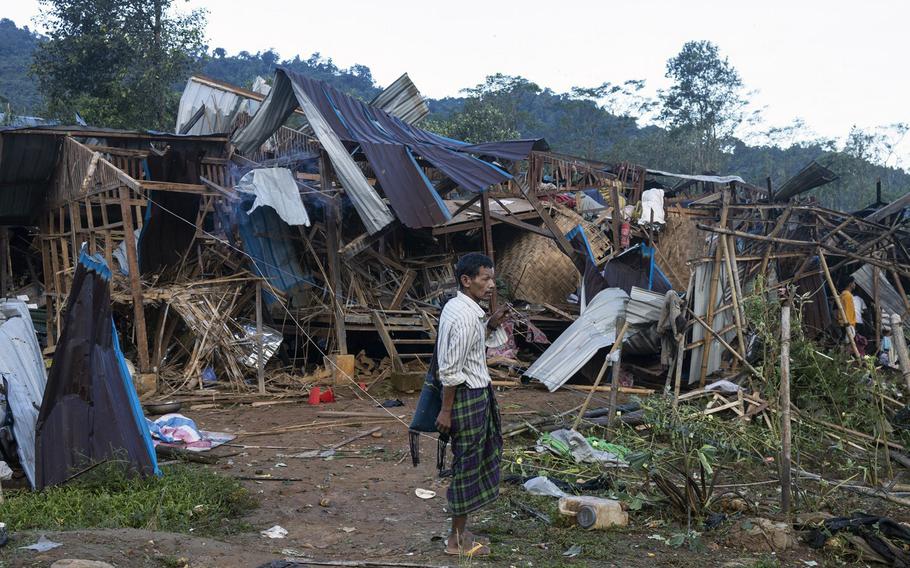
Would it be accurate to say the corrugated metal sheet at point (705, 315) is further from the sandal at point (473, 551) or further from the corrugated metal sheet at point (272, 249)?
the sandal at point (473, 551)

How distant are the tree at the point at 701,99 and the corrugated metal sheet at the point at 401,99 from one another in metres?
25.9

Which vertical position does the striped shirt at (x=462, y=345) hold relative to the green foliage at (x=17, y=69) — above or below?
below

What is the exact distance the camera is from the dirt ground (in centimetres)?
408

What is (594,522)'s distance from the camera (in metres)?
4.94

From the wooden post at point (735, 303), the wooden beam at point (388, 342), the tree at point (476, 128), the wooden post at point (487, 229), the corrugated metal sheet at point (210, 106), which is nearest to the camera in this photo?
the wooden post at point (735, 303)

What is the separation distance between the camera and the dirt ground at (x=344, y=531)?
408cm

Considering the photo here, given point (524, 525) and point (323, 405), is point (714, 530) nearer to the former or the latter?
point (524, 525)

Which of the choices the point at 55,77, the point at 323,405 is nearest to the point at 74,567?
the point at 323,405

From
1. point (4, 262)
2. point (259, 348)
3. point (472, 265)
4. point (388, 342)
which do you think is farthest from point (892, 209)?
point (4, 262)

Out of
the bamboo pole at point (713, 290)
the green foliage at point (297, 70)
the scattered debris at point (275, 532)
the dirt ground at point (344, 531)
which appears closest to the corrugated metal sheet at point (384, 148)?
the bamboo pole at point (713, 290)

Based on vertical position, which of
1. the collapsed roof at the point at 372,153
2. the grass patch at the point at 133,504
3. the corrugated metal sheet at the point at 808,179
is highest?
the collapsed roof at the point at 372,153

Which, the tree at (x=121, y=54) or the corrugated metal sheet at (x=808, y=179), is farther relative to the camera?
the tree at (x=121, y=54)

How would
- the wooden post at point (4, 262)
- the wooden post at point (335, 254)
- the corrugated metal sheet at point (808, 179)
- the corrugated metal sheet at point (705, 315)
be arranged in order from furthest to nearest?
the wooden post at point (4, 262), the corrugated metal sheet at point (808, 179), the wooden post at point (335, 254), the corrugated metal sheet at point (705, 315)

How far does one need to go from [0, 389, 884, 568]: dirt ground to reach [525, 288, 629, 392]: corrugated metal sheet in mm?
3250
